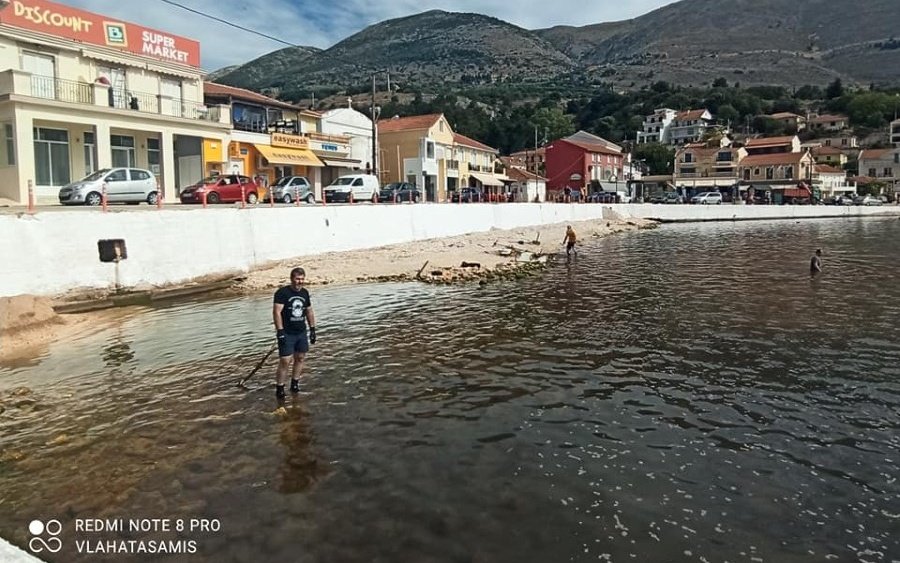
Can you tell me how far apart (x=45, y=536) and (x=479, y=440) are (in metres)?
5.07

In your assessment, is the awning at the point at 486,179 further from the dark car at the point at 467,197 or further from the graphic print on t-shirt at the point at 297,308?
the graphic print on t-shirt at the point at 297,308

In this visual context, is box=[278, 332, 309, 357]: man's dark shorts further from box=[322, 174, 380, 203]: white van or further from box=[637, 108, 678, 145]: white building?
box=[637, 108, 678, 145]: white building

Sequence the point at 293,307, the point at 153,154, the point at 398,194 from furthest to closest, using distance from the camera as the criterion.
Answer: the point at 398,194
the point at 153,154
the point at 293,307

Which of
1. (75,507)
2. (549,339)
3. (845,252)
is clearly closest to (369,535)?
(75,507)

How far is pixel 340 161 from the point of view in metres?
50.9

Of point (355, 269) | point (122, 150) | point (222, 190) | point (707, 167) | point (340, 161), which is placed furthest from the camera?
point (707, 167)

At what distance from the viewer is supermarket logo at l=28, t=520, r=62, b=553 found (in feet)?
19.3

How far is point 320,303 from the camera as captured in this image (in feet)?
62.4

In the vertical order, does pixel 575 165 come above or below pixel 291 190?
above

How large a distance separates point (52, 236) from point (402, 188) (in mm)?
31533

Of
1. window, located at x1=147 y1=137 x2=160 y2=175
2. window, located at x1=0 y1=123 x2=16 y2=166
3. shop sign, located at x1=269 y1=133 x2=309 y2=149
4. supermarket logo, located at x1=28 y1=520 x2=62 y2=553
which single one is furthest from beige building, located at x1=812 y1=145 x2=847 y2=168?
supermarket logo, located at x1=28 y1=520 x2=62 y2=553

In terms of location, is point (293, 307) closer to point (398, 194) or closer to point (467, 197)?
point (398, 194)

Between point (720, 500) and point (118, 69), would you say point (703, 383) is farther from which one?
point (118, 69)

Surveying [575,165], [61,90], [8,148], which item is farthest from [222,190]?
[575,165]
